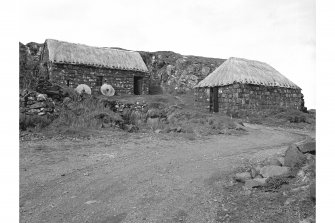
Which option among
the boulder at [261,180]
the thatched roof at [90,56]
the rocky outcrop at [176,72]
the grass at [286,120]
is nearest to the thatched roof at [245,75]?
the grass at [286,120]

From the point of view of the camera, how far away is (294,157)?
15.5ft

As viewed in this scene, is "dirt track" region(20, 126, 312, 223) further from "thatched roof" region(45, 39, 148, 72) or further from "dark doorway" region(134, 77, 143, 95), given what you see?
"dark doorway" region(134, 77, 143, 95)

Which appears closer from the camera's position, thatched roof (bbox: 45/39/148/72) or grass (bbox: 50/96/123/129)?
grass (bbox: 50/96/123/129)

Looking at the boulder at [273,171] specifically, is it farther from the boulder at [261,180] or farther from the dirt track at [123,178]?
the dirt track at [123,178]

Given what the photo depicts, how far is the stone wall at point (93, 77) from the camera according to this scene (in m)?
22.7

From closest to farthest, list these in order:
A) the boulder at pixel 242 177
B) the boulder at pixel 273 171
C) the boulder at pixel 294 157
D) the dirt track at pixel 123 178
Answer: the dirt track at pixel 123 178
the boulder at pixel 273 171
the boulder at pixel 294 157
the boulder at pixel 242 177

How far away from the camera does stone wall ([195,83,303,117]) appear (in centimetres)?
1831

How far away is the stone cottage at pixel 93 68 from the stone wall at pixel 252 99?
26.8 feet

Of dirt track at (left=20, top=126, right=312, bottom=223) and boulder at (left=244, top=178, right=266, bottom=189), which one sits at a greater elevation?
boulder at (left=244, top=178, right=266, bottom=189)

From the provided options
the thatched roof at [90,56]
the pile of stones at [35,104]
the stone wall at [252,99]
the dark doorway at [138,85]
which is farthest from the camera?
the dark doorway at [138,85]

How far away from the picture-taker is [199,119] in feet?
46.5

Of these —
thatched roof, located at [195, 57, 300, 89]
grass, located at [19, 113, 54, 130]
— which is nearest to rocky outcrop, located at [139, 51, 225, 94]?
thatched roof, located at [195, 57, 300, 89]

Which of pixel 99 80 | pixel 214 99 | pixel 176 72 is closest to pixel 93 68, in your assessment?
pixel 99 80
